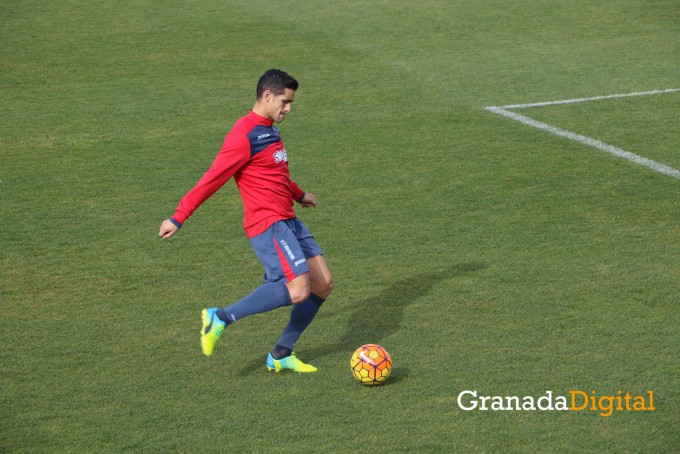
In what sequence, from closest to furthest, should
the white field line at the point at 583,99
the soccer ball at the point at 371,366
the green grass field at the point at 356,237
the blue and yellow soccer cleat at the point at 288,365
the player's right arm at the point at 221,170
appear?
the green grass field at the point at 356,237 → the soccer ball at the point at 371,366 → the player's right arm at the point at 221,170 → the blue and yellow soccer cleat at the point at 288,365 → the white field line at the point at 583,99

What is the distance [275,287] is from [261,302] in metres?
0.13

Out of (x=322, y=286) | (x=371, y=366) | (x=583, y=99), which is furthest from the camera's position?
(x=583, y=99)

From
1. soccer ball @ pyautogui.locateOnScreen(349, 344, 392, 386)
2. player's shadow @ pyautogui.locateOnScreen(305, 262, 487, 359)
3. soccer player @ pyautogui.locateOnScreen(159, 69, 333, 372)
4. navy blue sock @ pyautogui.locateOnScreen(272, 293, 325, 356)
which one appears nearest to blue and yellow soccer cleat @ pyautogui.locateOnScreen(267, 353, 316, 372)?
soccer player @ pyautogui.locateOnScreen(159, 69, 333, 372)

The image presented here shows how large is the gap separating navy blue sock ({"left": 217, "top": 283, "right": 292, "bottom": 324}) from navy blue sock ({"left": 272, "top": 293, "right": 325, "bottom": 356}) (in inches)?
8.9

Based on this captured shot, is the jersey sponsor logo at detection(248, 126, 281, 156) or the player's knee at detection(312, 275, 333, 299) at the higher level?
the jersey sponsor logo at detection(248, 126, 281, 156)

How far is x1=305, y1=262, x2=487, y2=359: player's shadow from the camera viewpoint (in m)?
7.64

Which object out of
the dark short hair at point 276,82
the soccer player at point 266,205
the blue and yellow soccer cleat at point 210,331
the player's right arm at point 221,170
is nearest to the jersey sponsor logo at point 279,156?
the soccer player at point 266,205

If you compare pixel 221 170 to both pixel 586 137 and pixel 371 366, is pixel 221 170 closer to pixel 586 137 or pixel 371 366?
pixel 371 366

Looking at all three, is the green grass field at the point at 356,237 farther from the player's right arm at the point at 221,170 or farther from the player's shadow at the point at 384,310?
the player's right arm at the point at 221,170

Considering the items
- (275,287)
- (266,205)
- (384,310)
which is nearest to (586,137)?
(384,310)

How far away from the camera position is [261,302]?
702 cm

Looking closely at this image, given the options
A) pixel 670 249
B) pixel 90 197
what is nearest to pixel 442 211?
pixel 670 249

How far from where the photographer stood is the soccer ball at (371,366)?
674 centimetres

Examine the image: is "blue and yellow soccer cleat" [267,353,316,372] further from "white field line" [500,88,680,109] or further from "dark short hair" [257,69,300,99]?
"white field line" [500,88,680,109]
